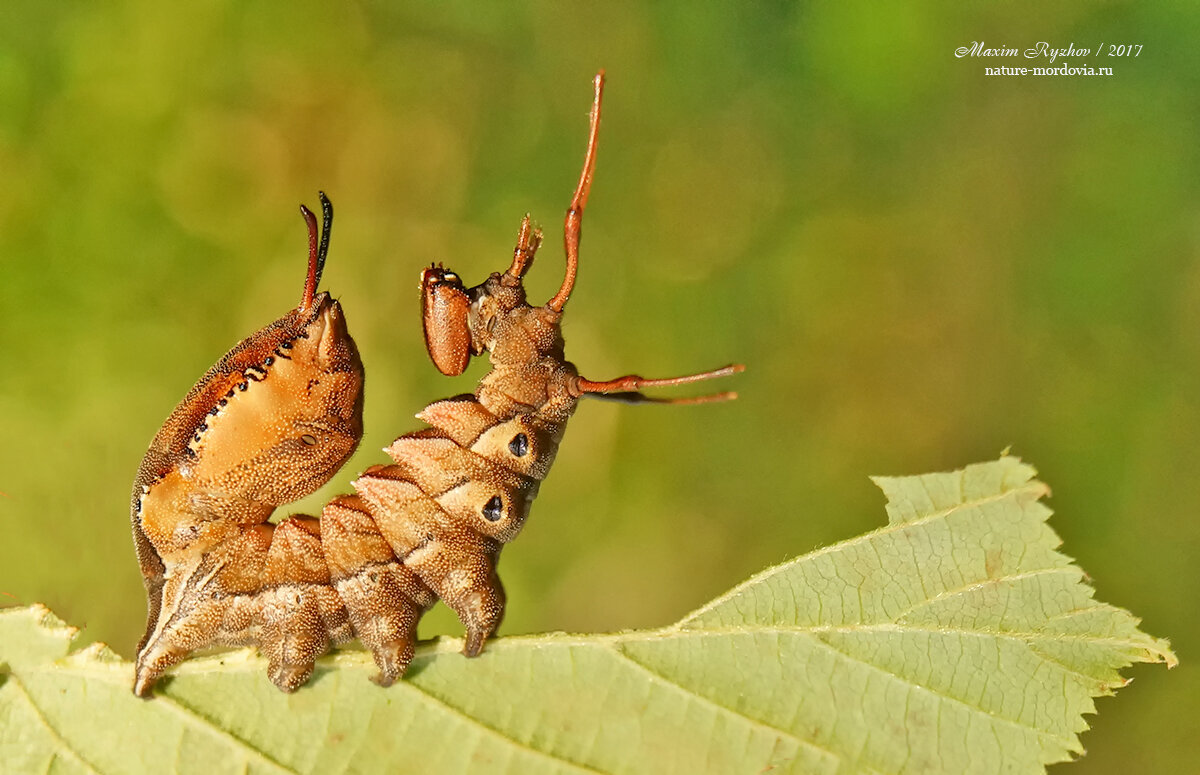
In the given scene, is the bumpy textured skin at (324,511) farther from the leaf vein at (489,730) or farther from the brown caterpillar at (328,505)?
the leaf vein at (489,730)

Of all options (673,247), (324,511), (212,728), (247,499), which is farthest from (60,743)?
(673,247)

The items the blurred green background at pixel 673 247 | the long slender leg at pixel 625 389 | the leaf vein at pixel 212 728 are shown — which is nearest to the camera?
the long slender leg at pixel 625 389

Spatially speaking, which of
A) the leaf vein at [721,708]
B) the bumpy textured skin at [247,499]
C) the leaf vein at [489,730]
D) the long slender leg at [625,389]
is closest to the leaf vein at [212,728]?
the bumpy textured skin at [247,499]

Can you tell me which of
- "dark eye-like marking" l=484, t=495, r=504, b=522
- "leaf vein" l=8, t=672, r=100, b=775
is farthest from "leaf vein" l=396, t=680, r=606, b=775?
"leaf vein" l=8, t=672, r=100, b=775

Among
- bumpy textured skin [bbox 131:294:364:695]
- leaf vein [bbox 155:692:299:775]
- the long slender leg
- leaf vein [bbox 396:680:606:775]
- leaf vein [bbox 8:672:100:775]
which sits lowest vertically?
leaf vein [bbox 8:672:100:775]

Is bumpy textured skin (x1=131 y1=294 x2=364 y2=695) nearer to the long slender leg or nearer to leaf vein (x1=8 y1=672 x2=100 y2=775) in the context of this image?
leaf vein (x1=8 y1=672 x2=100 y2=775)

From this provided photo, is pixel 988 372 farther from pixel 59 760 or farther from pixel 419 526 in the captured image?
pixel 59 760
